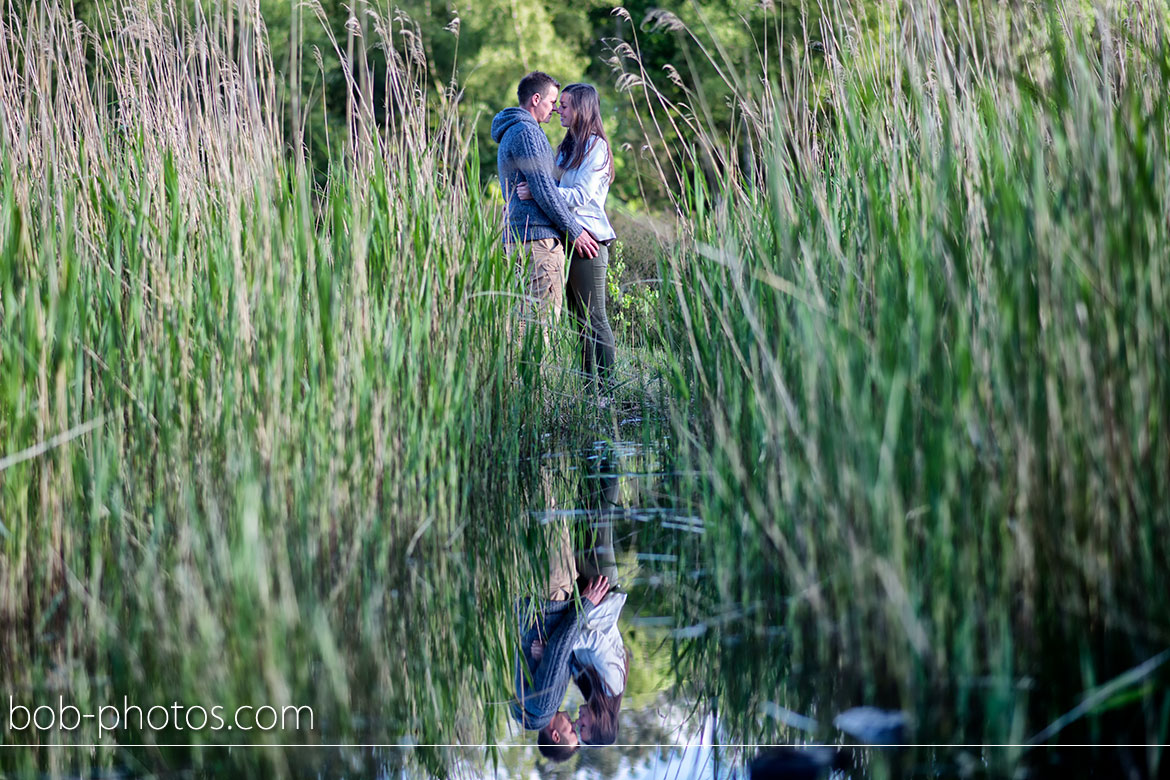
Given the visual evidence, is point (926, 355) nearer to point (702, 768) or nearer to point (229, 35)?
point (702, 768)

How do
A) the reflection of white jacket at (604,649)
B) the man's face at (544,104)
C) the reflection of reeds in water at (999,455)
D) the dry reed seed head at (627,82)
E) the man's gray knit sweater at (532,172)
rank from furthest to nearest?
the man's face at (544,104)
the man's gray knit sweater at (532,172)
the dry reed seed head at (627,82)
the reflection of white jacket at (604,649)
the reflection of reeds in water at (999,455)

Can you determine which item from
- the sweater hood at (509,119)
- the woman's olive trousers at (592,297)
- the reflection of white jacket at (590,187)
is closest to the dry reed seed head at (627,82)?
the sweater hood at (509,119)

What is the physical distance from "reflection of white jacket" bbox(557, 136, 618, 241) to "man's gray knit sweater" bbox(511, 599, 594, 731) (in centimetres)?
263

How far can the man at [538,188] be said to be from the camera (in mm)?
4301

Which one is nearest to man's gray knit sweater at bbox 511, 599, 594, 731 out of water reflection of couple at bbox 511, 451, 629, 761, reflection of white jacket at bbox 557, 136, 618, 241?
water reflection of couple at bbox 511, 451, 629, 761

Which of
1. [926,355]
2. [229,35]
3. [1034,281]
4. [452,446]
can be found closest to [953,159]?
[1034,281]

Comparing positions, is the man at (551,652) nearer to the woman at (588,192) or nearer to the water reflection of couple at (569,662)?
the water reflection of couple at (569,662)

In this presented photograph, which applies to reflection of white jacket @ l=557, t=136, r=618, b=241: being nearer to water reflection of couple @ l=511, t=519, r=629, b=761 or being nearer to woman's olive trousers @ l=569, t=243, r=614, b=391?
woman's olive trousers @ l=569, t=243, r=614, b=391

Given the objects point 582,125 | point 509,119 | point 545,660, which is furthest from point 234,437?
point 582,125

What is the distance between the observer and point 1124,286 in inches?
54.2

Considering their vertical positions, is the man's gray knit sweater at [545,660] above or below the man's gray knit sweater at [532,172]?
below

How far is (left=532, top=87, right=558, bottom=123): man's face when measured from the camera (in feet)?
14.7

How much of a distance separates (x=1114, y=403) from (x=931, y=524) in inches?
11.3

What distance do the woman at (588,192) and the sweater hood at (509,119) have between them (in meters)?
0.21
